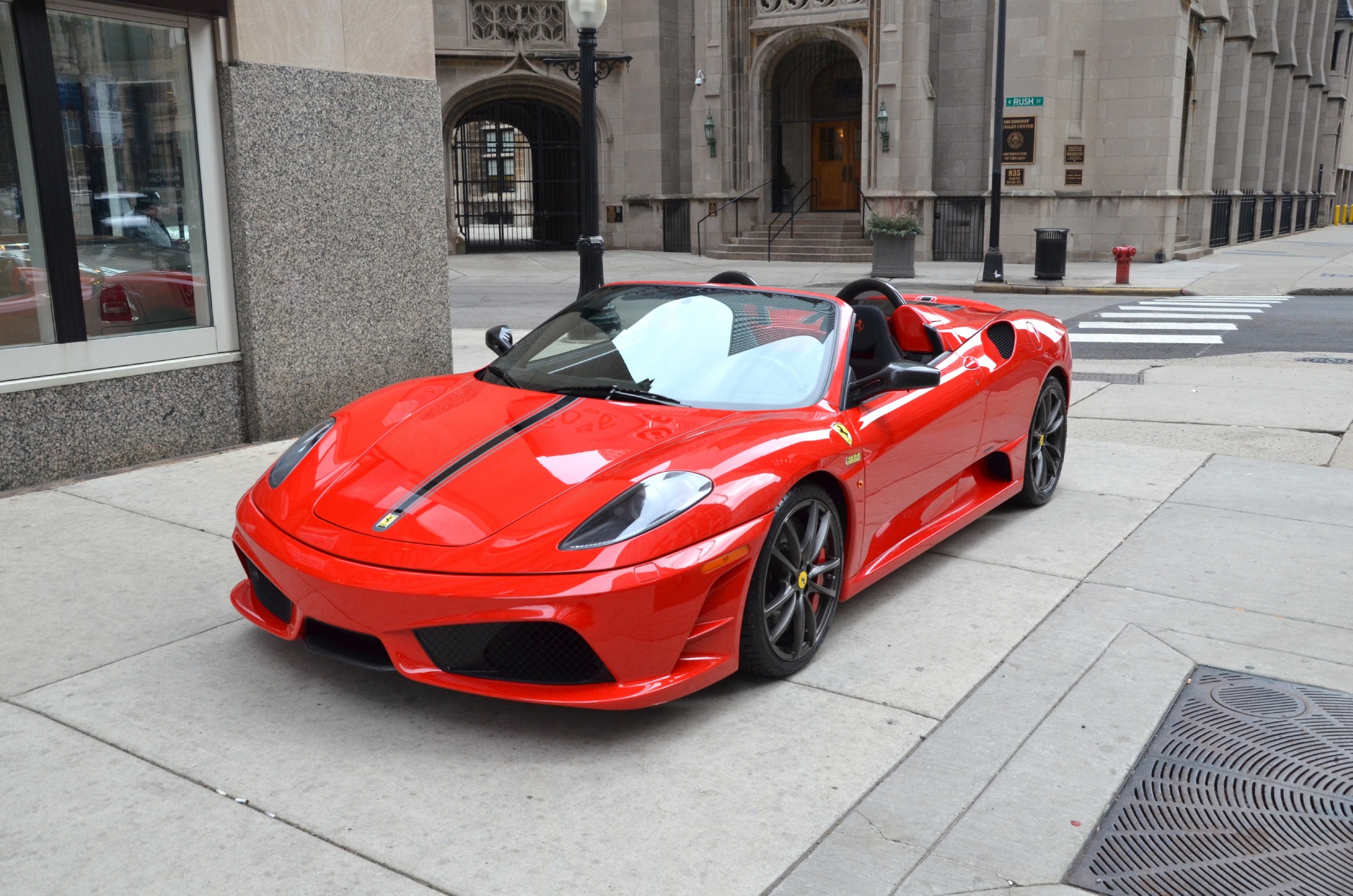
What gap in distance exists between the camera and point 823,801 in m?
3.35

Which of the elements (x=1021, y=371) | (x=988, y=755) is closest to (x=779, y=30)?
(x=1021, y=371)

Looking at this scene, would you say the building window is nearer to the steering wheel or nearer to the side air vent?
the steering wheel

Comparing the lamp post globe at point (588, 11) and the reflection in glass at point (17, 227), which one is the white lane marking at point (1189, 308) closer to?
the lamp post globe at point (588, 11)

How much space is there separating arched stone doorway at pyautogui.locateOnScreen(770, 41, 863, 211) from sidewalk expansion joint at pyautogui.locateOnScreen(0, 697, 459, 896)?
28.3m

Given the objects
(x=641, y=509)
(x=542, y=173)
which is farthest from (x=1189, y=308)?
(x=542, y=173)

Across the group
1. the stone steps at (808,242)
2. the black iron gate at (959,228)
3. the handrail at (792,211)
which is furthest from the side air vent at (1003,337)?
the handrail at (792,211)

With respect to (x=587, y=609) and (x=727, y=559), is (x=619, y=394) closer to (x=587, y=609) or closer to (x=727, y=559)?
(x=727, y=559)

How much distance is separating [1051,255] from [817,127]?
11.3 meters

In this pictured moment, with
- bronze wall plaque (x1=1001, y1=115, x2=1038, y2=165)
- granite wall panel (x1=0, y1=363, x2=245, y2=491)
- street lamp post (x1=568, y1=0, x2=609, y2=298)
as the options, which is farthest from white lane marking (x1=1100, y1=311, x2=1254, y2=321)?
granite wall panel (x1=0, y1=363, x2=245, y2=491)

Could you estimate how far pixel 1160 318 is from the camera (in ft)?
53.3

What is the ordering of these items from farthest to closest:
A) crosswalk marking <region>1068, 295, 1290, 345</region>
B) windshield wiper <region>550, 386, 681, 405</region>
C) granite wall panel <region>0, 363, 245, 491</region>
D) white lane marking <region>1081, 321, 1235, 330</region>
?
1. white lane marking <region>1081, 321, 1235, 330</region>
2. crosswalk marking <region>1068, 295, 1290, 345</region>
3. granite wall panel <region>0, 363, 245, 491</region>
4. windshield wiper <region>550, 386, 681, 405</region>

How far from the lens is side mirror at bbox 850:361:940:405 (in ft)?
15.4

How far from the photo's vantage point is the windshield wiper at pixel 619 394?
4.58m

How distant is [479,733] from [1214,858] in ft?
6.90
